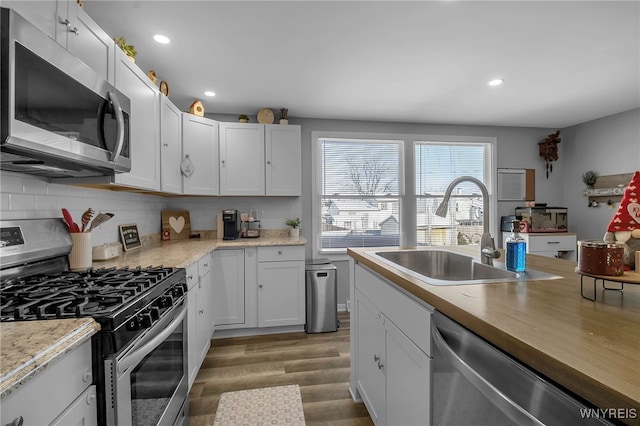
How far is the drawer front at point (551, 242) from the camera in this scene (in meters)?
3.85

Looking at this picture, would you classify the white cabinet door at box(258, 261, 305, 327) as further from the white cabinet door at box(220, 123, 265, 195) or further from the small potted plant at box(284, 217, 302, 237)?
the white cabinet door at box(220, 123, 265, 195)

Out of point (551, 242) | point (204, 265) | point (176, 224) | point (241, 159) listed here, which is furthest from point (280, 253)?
point (551, 242)

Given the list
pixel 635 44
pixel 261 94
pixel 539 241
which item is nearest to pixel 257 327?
pixel 261 94

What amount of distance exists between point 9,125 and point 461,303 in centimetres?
142

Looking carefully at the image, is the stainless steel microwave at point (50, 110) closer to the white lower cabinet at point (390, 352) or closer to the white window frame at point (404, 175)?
the white lower cabinet at point (390, 352)

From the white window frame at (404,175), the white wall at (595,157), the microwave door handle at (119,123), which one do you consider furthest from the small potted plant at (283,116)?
the white wall at (595,157)

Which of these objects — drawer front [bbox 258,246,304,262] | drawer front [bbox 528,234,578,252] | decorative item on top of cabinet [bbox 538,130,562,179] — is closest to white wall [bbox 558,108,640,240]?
decorative item on top of cabinet [bbox 538,130,562,179]

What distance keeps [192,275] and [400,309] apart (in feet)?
4.77

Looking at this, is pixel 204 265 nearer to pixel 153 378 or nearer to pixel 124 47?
pixel 153 378

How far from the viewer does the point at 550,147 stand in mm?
4324

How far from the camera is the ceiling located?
5.96 ft

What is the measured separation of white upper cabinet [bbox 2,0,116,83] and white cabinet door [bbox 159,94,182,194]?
2.67ft

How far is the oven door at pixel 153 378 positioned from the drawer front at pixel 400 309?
993mm

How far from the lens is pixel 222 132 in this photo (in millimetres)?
3289
